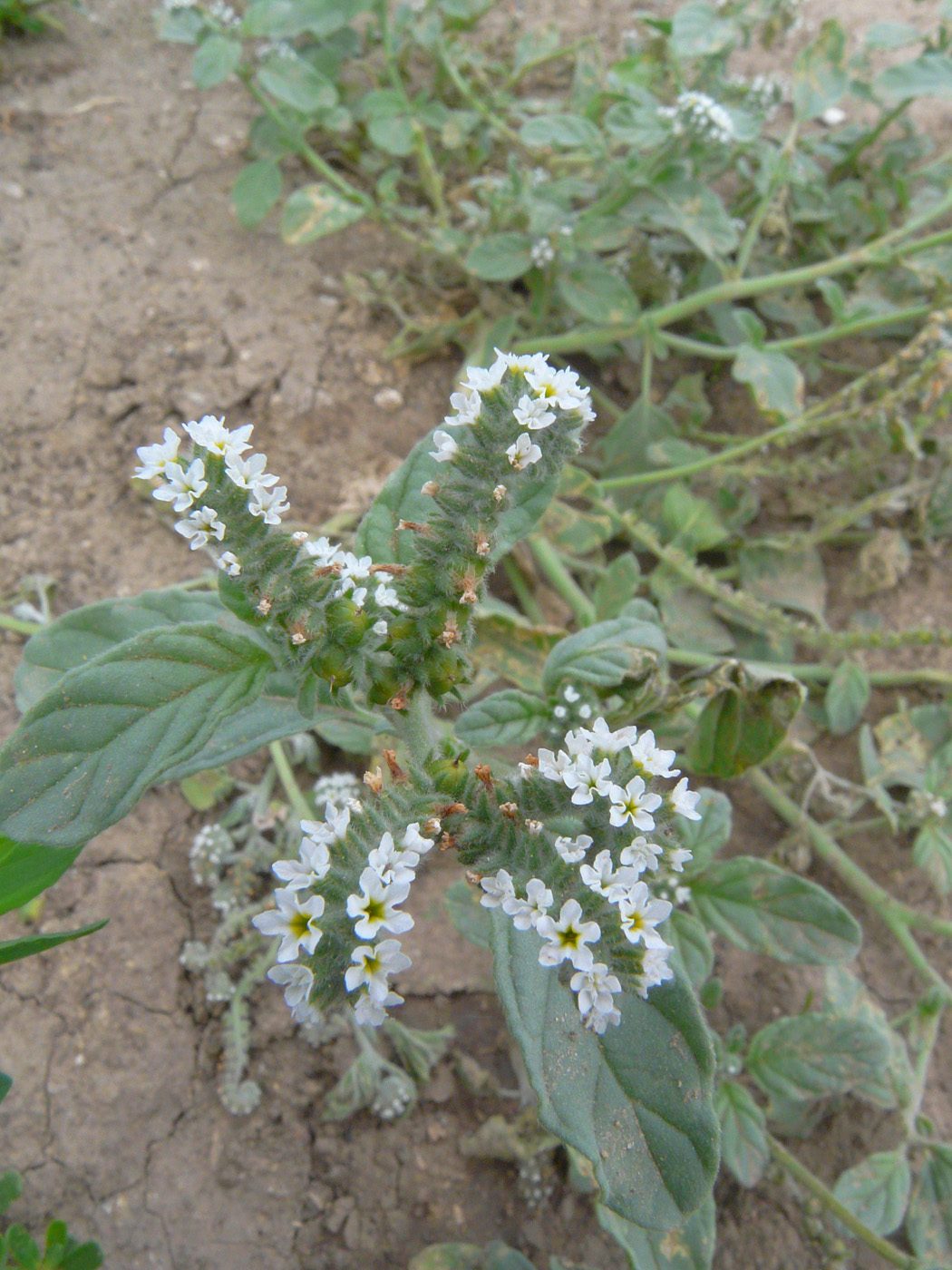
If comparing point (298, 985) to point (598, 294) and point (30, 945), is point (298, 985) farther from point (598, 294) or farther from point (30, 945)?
point (598, 294)

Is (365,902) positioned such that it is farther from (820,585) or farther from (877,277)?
(877,277)

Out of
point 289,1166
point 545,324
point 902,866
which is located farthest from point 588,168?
point 289,1166

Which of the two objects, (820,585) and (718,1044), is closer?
(718,1044)

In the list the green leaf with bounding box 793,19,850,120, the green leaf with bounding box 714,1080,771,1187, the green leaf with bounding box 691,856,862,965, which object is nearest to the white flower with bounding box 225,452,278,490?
the green leaf with bounding box 691,856,862,965

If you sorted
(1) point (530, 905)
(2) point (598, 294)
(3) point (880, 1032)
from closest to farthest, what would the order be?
(1) point (530, 905)
(3) point (880, 1032)
(2) point (598, 294)

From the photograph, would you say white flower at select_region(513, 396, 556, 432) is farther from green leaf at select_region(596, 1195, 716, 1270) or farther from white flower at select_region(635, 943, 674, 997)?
green leaf at select_region(596, 1195, 716, 1270)

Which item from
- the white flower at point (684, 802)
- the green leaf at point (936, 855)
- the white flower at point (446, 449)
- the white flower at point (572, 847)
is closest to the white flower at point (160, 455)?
the white flower at point (446, 449)

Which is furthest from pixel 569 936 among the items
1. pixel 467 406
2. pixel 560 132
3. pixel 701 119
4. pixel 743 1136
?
pixel 560 132
